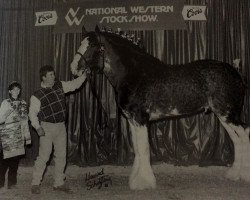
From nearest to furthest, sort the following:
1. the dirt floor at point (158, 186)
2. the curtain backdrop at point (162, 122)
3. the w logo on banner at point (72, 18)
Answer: the dirt floor at point (158, 186), the curtain backdrop at point (162, 122), the w logo on banner at point (72, 18)

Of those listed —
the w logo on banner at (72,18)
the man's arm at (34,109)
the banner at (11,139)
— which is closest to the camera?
the man's arm at (34,109)

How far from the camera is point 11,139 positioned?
14.8 ft

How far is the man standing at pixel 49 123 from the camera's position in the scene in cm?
422

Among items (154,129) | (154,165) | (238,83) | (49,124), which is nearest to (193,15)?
(238,83)

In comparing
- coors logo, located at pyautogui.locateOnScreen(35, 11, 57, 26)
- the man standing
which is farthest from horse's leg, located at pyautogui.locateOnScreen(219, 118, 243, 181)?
coors logo, located at pyautogui.locateOnScreen(35, 11, 57, 26)

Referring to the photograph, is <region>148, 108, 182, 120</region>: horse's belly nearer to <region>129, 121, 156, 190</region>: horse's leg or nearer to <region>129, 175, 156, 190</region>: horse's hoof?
<region>129, 121, 156, 190</region>: horse's leg

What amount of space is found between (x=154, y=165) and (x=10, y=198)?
8.23ft

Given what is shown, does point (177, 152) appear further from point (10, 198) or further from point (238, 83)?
point (10, 198)

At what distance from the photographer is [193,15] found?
5.85m

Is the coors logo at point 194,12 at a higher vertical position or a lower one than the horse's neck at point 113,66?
higher

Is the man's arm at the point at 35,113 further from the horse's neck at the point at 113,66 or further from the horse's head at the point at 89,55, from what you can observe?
the horse's neck at the point at 113,66

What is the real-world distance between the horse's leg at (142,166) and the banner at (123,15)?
214 cm

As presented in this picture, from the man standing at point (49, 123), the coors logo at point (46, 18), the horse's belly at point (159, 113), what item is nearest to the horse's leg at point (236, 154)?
the horse's belly at point (159, 113)

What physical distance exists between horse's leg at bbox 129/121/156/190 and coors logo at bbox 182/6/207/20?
7.85 feet
